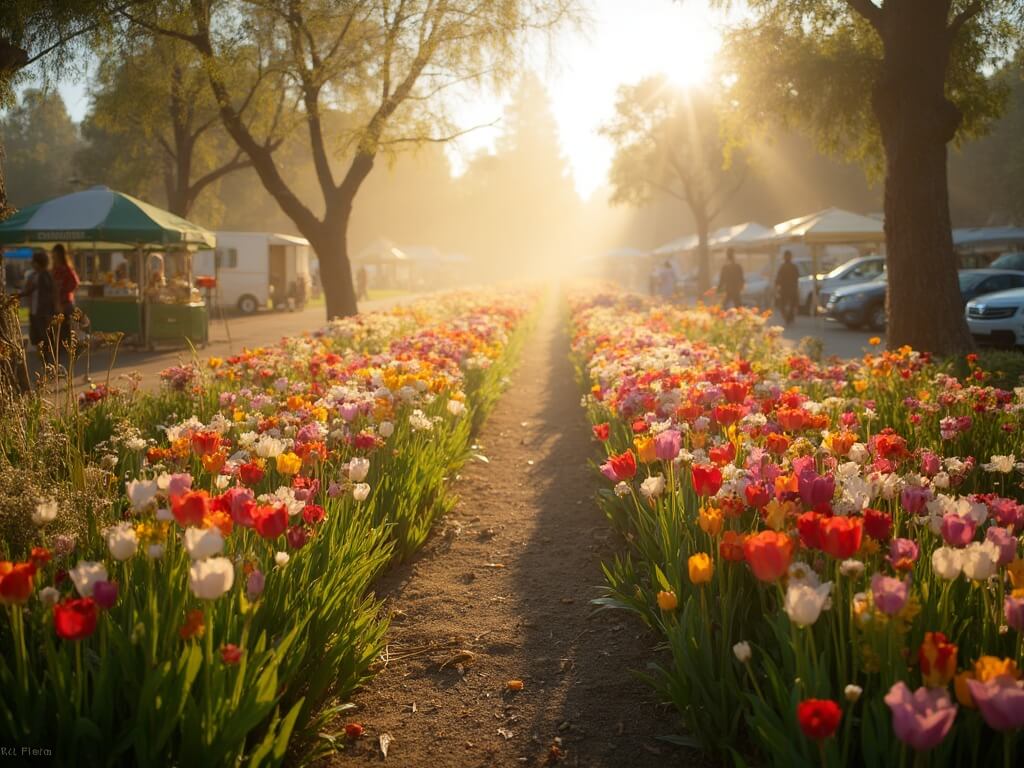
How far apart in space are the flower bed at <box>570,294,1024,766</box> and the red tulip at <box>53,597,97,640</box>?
5.15 feet

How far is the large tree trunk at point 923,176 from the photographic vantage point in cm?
966

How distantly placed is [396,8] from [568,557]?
12.4 metres

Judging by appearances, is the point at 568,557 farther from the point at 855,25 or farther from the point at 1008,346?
the point at 1008,346

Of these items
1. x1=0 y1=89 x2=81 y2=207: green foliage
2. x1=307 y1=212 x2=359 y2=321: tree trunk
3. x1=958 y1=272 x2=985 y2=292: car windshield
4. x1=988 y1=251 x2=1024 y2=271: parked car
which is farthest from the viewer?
x1=0 y1=89 x2=81 y2=207: green foliage

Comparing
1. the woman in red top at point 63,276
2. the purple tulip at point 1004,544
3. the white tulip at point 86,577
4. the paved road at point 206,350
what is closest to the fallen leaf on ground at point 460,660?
the white tulip at point 86,577

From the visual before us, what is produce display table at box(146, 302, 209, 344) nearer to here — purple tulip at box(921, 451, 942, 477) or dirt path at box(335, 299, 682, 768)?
dirt path at box(335, 299, 682, 768)

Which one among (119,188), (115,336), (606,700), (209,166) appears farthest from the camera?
(119,188)

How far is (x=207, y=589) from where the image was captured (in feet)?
7.00

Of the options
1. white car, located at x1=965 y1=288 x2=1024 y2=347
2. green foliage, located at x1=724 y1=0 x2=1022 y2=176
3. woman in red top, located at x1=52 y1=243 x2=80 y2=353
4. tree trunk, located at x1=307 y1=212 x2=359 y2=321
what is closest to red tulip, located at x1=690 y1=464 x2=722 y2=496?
green foliage, located at x1=724 y1=0 x2=1022 y2=176

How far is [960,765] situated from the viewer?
2180mm

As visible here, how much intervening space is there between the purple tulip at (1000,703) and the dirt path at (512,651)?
4.57 ft

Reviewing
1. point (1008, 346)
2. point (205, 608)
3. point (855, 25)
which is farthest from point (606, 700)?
point (1008, 346)

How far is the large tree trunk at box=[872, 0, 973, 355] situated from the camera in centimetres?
966

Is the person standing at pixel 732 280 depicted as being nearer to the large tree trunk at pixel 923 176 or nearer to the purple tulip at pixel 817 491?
the large tree trunk at pixel 923 176
